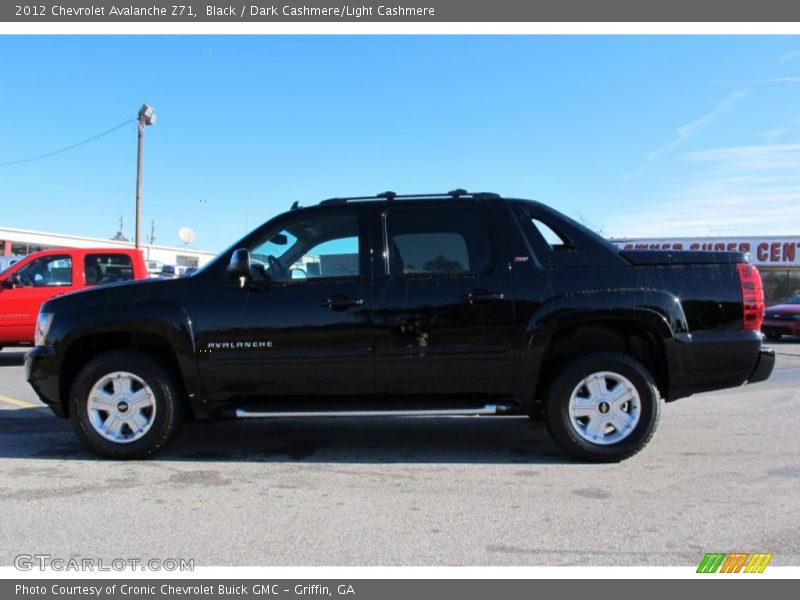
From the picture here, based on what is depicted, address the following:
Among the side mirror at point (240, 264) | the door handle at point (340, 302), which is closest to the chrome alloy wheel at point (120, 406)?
the side mirror at point (240, 264)

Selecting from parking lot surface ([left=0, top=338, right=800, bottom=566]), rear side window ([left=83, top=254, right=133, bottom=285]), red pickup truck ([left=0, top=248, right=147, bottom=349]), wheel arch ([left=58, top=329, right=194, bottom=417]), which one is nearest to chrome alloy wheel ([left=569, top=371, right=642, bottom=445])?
parking lot surface ([left=0, top=338, right=800, bottom=566])

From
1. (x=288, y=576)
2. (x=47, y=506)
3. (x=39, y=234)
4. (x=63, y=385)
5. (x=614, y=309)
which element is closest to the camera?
(x=288, y=576)

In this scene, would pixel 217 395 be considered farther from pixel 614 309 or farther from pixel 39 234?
pixel 39 234

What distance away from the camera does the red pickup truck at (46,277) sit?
10266mm

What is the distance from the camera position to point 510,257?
4.81 m

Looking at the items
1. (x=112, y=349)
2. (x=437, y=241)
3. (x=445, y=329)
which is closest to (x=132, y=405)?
(x=112, y=349)

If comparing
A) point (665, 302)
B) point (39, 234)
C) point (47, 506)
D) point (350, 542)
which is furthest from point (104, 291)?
point (39, 234)

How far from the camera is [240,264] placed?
15.0 feet

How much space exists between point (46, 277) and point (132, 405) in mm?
6935

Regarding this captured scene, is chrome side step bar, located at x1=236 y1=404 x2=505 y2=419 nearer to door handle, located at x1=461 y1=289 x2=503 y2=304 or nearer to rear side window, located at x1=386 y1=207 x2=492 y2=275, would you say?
door handle, located at x1=461 y1=289 x2=503 y2=304

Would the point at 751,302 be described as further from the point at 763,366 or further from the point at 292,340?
the point at 292,340

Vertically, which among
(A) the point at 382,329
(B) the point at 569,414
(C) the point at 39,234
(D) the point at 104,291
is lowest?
(B) the point at 569,414

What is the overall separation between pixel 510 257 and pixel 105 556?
10.6ft

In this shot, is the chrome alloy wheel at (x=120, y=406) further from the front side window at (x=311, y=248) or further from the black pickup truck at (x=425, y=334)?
the front side window at (x=311, y=248)
